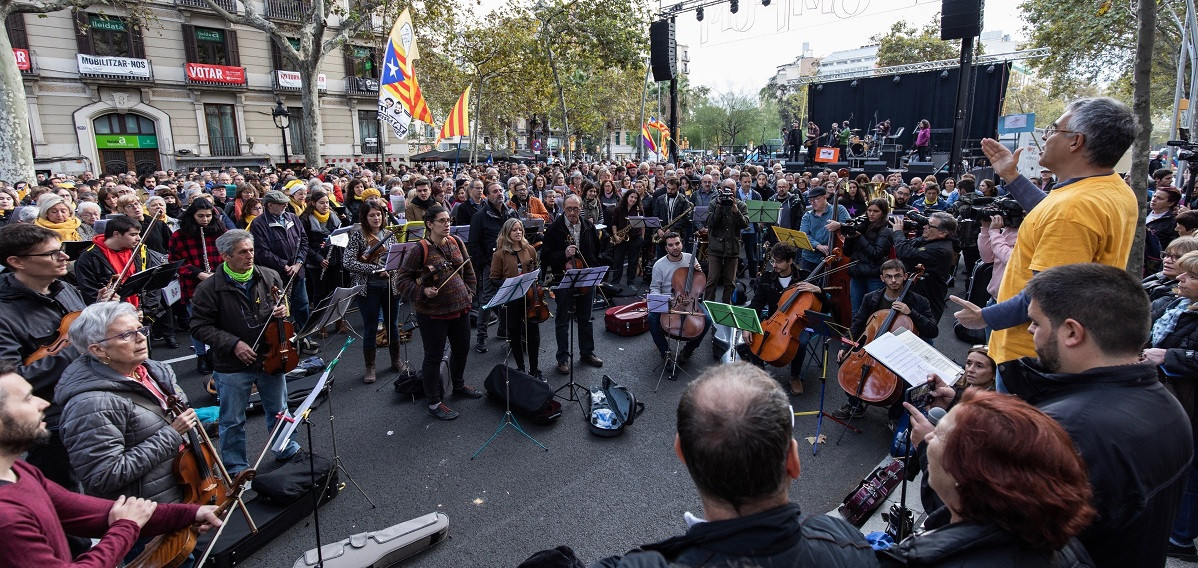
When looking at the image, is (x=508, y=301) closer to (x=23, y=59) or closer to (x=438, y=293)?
(x=438, y=293)

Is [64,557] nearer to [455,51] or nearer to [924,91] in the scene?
[455,51]

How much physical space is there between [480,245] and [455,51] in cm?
2100

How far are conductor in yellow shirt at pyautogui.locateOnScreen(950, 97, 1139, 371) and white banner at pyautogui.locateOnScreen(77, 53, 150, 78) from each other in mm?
33461

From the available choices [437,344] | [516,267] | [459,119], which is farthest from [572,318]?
[459,119]

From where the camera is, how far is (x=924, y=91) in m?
24.4

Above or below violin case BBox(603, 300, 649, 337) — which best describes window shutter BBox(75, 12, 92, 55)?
above

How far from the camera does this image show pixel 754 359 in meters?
6.05

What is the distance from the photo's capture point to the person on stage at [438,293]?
5.25 meters

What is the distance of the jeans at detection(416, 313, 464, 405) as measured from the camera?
5344mm

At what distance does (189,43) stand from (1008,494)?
3468 cm

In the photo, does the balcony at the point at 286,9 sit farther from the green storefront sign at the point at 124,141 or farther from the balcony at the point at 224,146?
the green storefront sign at the point at 124,141

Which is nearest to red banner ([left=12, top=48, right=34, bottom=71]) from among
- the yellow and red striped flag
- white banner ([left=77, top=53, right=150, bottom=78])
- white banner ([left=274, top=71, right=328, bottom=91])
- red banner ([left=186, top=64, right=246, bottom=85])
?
white banner ([left=77, top=53, right=150, bottom=78])

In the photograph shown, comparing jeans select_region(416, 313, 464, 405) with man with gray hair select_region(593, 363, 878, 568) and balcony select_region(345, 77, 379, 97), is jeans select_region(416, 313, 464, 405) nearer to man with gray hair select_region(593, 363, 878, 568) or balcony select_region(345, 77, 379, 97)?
man with gray hair select_region(593, 363, 878, 568)

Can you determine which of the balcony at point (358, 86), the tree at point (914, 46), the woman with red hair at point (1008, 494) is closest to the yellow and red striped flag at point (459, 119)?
the woman with red hair at point (1008, 494)
